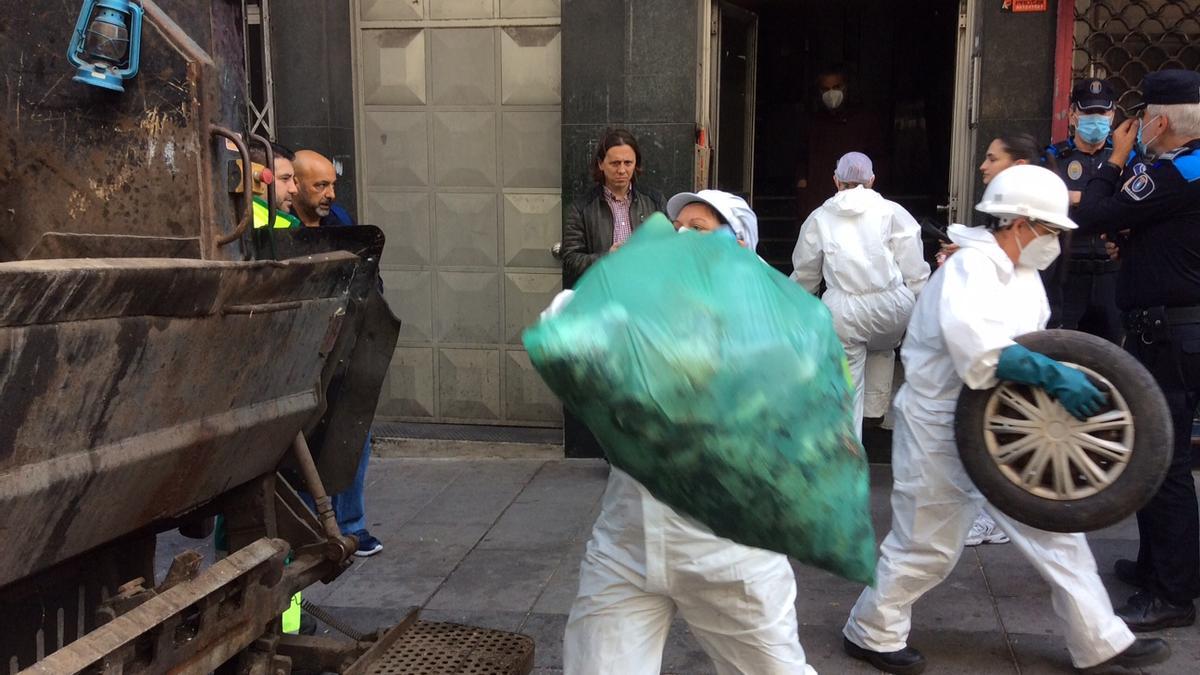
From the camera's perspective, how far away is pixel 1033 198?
3559 millimetres

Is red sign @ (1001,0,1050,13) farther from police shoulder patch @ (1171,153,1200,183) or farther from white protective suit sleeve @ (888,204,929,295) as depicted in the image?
police shoulder patch @ (1171,153,1200,183)

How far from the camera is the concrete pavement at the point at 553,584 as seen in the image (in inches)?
158

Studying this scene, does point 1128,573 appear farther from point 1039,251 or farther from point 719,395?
point 719,395

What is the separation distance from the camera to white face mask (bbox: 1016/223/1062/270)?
3586 millimetres

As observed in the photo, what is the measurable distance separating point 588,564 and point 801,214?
645cm

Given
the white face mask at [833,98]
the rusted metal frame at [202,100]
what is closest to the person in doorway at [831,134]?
the white face mask at [833,98]

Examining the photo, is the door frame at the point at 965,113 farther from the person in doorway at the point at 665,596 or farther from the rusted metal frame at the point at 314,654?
the rusted metal frame at the point at 314,654

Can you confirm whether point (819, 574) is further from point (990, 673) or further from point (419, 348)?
point (419, 348)

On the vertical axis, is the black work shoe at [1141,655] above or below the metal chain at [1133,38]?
below

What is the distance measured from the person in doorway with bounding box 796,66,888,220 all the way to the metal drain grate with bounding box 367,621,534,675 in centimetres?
566

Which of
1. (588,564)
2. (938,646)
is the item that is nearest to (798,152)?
(938,646)

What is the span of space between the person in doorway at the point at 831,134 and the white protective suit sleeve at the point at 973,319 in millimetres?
5264

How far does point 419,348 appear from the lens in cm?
706

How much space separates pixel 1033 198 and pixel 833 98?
5319 mm
